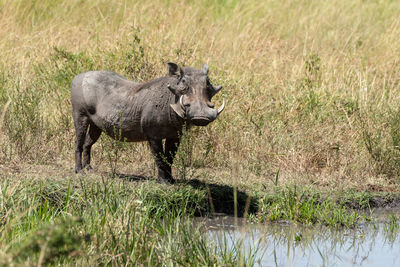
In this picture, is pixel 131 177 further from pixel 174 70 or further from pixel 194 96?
pixel 194 96

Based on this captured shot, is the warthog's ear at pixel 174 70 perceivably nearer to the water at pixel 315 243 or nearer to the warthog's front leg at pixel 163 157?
the warthog's front leg at pixel 163 157

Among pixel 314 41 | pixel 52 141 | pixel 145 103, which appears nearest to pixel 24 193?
pixel 145 103

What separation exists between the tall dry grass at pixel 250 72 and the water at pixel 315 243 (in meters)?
1.14

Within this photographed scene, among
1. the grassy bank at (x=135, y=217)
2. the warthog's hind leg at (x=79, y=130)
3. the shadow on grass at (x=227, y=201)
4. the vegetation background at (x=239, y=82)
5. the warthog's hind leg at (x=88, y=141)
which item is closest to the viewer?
the grassy bank at (x=135, y=217)

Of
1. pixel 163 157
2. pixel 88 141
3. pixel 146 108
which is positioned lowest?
pixel 163 157

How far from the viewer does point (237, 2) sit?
1224cm

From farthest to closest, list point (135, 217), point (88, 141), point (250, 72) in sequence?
point (250, 72) < point (88, 141) < point (135, 217)

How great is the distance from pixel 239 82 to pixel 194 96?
3.11m

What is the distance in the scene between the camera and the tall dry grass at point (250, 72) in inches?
288

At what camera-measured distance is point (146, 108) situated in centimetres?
617

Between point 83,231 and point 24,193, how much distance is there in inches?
41.0

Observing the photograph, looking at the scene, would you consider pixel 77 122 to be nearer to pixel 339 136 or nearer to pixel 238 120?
pixel 238 120

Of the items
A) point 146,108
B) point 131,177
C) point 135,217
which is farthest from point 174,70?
point 135,217

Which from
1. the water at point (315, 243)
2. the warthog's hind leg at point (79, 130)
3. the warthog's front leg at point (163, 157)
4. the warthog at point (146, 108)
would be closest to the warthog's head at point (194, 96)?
the warthog at point (146, 108)
